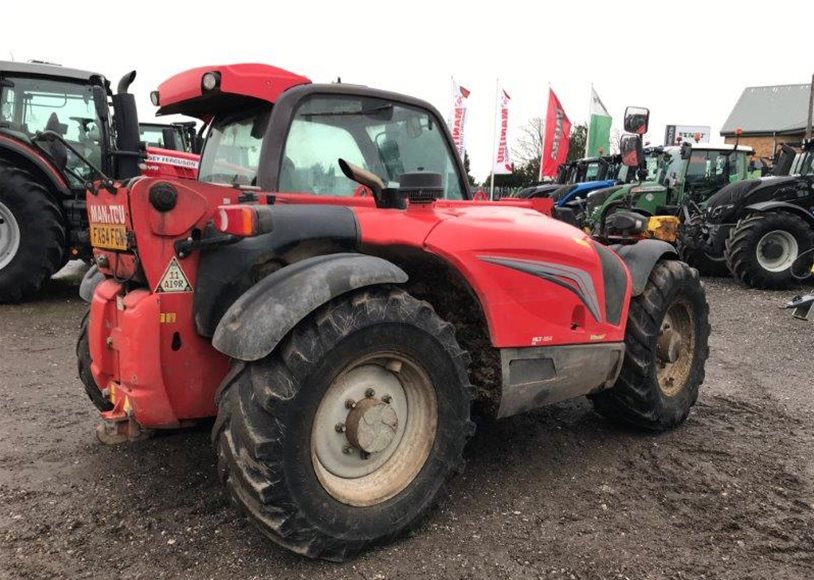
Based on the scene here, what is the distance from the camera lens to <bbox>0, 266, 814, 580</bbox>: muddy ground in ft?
8.17

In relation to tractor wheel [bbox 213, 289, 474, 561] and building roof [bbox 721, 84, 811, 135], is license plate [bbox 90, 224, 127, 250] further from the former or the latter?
building roof [bbox 721, 84, 811, 135]

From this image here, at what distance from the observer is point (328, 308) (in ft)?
8.04

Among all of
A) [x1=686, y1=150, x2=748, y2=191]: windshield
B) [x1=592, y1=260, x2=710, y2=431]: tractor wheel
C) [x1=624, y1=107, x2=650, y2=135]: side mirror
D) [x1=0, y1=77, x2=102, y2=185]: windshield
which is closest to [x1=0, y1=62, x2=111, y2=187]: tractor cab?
[x1=0, y1=77, x2=102, y2=185]: windshield

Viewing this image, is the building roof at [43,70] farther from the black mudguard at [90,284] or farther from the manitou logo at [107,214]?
the manitou logo at [107,214]

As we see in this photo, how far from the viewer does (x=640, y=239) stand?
4105mm

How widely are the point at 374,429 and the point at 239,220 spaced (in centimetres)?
98

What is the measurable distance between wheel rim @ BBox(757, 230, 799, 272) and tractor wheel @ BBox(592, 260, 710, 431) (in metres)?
7.12

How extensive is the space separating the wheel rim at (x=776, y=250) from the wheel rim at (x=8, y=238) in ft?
34.3

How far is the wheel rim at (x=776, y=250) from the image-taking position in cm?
1017

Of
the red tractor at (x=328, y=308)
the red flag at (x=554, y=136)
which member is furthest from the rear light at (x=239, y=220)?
the red flag at (x=554, y=136)

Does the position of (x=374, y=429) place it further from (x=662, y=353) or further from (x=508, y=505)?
(x=662, y=353)

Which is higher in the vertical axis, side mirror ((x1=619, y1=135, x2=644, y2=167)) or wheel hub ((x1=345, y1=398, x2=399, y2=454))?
side mirror ((x1=619, y1=135, x2=644, y2=167))

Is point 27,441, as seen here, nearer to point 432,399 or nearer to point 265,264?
point 265,264

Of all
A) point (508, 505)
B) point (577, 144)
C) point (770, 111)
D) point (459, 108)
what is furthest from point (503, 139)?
point (770, 111)
